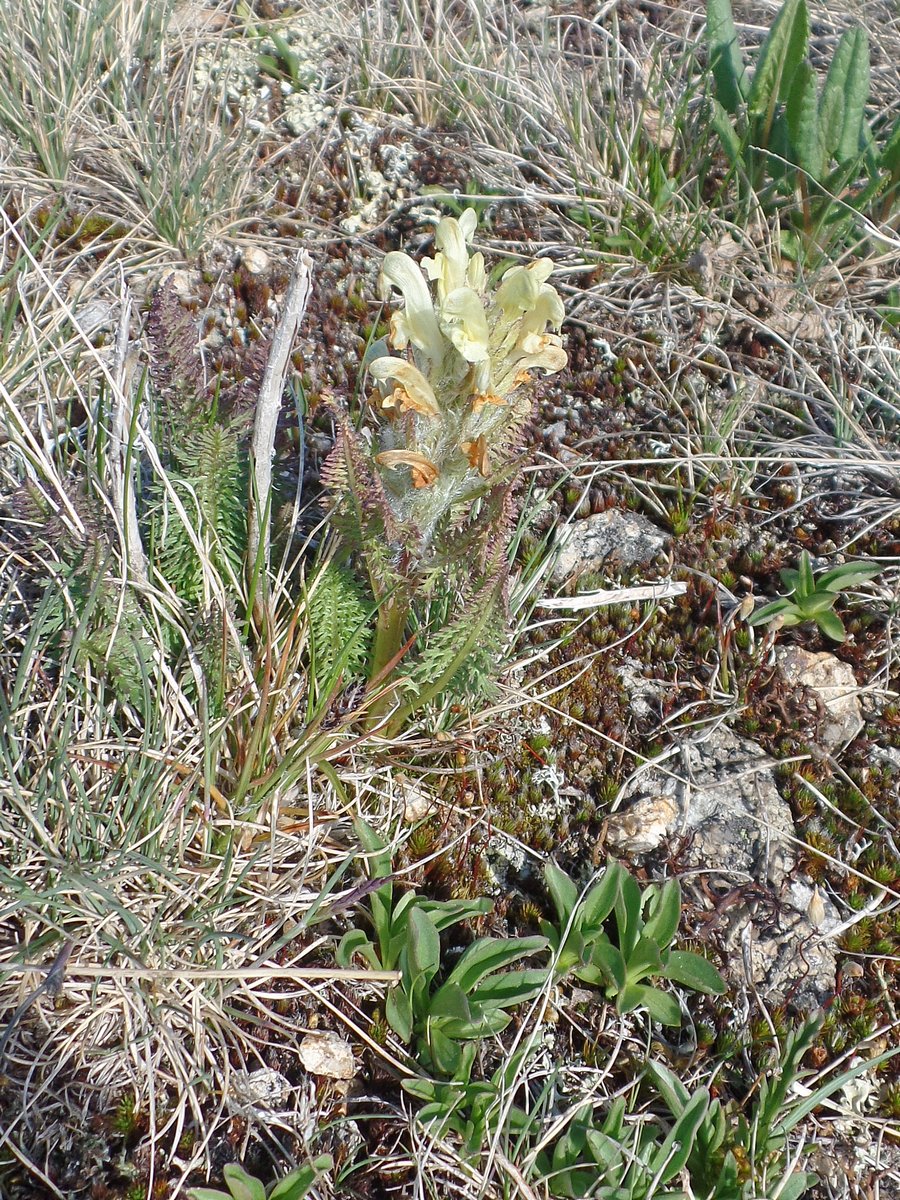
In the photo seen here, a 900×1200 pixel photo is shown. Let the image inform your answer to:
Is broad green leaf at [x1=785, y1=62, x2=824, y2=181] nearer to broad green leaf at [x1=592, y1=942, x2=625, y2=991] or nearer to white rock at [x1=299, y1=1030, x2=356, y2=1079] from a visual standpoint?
broad green leaf at [x1=592, y1=942, x2=625, y2=991]

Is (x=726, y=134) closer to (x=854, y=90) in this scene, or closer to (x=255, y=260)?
(x=854, y=90)

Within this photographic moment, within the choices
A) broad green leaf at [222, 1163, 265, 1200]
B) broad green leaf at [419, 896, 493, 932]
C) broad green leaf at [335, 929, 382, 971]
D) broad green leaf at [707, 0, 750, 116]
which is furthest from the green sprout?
broad green leaf at [707, 0, 750, 116]

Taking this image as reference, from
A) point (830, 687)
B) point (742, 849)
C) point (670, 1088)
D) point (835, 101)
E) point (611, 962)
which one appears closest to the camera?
point (670, 1088)

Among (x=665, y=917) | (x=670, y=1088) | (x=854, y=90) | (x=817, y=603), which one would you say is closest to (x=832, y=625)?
(x=817, y=603)

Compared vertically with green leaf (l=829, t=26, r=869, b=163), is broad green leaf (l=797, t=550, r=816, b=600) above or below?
below

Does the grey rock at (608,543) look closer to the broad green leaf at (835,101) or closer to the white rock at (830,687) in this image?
the white rock at (830,687)
